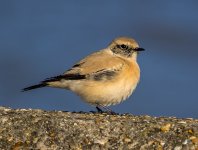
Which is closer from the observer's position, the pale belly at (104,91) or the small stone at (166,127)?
the small stone at (166,127)

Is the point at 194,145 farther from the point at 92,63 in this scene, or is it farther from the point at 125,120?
the point at 92,63

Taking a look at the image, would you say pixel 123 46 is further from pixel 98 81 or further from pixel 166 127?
pixel 166 127

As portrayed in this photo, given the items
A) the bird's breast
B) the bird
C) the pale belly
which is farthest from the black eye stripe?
the pale belly

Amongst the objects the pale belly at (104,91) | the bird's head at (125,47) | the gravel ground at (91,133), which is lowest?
the gravel ground at (91,133)

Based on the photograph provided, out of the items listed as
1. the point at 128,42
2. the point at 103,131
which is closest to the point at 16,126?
the point at 103,131

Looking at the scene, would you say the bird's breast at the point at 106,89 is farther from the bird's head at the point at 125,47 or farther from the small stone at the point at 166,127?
the small stone at the point at 166,127

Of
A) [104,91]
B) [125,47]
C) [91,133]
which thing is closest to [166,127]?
[91,133]

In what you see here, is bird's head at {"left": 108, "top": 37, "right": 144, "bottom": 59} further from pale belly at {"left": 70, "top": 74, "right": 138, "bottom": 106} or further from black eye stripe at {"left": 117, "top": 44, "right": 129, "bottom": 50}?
pale belly at {"left": 70, "top": 74, "right": 138, "bottom": 106}

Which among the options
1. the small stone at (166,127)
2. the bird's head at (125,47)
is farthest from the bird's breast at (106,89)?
the small stone at (166,127)

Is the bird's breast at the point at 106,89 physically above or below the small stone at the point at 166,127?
above
